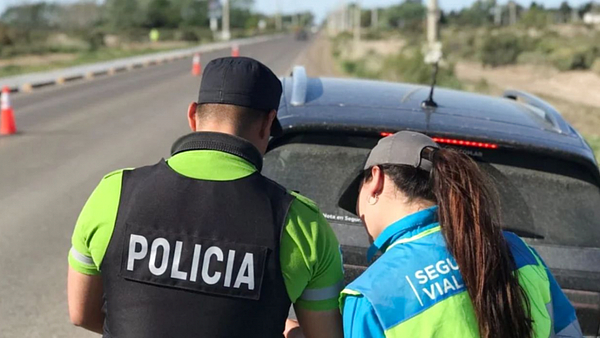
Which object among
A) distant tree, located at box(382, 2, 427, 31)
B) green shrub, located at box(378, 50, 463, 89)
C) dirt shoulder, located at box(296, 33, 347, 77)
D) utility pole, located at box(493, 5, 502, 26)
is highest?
green shrub, located at box(378, 50, 463, 89)

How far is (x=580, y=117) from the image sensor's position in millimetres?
19766

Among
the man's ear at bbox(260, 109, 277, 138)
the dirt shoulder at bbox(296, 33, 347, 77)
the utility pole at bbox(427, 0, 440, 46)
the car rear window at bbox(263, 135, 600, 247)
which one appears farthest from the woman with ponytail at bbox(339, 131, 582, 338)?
the utility pole at bbox(427, 0, 440, 46)

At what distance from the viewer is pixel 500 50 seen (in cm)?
5094

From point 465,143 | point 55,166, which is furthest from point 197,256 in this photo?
point 55,166

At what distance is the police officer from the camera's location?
1954mm

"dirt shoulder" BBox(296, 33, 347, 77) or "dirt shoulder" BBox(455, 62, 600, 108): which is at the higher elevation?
"dirt shoulder" BBox(296, 33, 347, 77)

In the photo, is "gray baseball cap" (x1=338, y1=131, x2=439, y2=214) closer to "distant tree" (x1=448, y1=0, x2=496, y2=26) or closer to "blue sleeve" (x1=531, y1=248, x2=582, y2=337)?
"blue sleeve" (x1=531, y1=248, x2=582, y2=337)

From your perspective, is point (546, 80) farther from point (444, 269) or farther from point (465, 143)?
point (444, 269)

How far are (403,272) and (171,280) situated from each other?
552 millimetres

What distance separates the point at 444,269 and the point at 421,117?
1379mm

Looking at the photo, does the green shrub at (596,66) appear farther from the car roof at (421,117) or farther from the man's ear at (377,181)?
the man's ear at (377,181)

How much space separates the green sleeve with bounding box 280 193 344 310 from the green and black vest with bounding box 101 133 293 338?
0.03 metres

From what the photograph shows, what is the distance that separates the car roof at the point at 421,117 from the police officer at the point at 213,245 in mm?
1092

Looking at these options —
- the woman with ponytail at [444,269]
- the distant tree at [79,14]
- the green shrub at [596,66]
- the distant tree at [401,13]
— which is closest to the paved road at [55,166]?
the woman with ponytail at [444,269]
